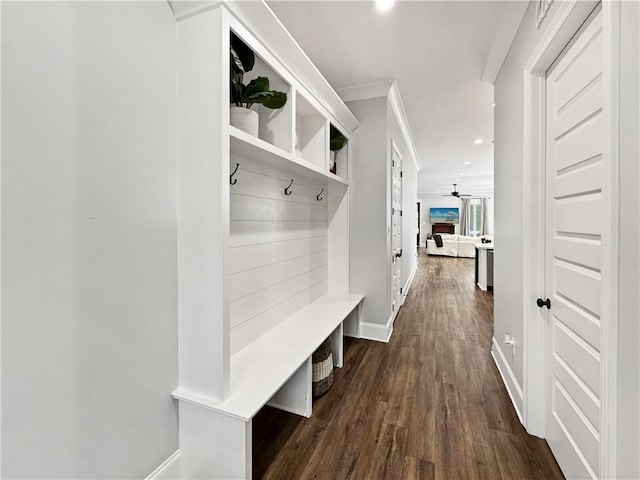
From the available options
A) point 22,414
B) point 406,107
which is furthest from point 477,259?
point 22,414

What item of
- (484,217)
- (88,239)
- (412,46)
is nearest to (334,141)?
(412,46)

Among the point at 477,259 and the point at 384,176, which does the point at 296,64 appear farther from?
the point at 477,259

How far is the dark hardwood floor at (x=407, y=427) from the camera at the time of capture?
1.49 metres

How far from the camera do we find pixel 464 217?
13.2 metres

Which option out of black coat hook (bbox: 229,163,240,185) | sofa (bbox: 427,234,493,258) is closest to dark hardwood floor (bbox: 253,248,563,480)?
black coat hook (bbox: 229,163,240,185)

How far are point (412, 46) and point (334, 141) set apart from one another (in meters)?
0.95

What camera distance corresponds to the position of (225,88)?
1.27 meters

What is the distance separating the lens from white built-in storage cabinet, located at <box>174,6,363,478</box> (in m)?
1.28

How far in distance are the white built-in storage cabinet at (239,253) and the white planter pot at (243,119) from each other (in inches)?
3.4

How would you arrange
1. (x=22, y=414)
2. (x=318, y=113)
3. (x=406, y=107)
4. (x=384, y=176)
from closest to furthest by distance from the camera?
(x=22, y=414) → (x=318, y=113) → (x=384, y=176) → (x=406, y=107)

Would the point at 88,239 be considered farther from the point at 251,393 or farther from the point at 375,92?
the point at 375,92

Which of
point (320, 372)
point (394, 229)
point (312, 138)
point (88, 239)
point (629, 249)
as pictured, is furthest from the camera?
point (394, 229)

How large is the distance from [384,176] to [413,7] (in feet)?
4.52

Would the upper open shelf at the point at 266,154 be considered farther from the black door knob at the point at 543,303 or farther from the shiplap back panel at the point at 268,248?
the black door knob at the point at 543,303
